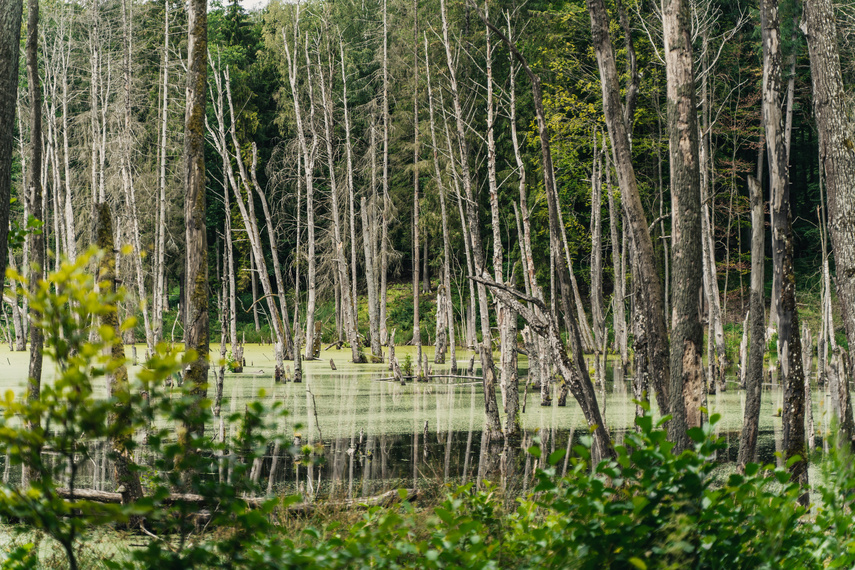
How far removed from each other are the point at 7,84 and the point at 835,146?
532 cm

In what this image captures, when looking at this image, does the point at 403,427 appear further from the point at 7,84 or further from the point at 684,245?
the point at 7,84

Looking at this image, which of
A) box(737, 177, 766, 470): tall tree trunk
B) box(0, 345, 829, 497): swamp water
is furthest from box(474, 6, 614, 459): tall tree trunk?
box(737, 177, 766, 470): tall tree trunk

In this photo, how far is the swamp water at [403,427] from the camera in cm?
671

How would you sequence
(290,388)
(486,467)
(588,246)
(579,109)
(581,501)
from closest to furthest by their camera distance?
(581,501), (486,467), (290,388), (579,109), (588,246)

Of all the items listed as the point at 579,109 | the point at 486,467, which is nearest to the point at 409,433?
the point at 486,467

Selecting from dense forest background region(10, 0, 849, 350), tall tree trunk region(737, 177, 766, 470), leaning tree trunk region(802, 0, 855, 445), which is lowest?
tall tree trunk region(737, 177, 766, 470)

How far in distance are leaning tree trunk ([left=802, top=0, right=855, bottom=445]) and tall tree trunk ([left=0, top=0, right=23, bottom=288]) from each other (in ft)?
16.8

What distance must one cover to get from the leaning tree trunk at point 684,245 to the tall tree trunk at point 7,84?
3.69 metres

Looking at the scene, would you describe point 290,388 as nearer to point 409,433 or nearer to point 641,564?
point 409,433

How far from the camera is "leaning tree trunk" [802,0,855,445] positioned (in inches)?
194

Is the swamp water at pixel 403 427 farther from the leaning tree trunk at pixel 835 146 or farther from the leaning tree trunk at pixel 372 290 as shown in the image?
the leaning tree trunk at pixel 372 290

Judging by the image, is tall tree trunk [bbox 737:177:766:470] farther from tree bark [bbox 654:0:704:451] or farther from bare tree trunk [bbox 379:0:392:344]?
bare tree trunk [bbox 379:0:392:344]

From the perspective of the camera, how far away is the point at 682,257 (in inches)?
164

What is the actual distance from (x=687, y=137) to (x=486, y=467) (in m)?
4.08
